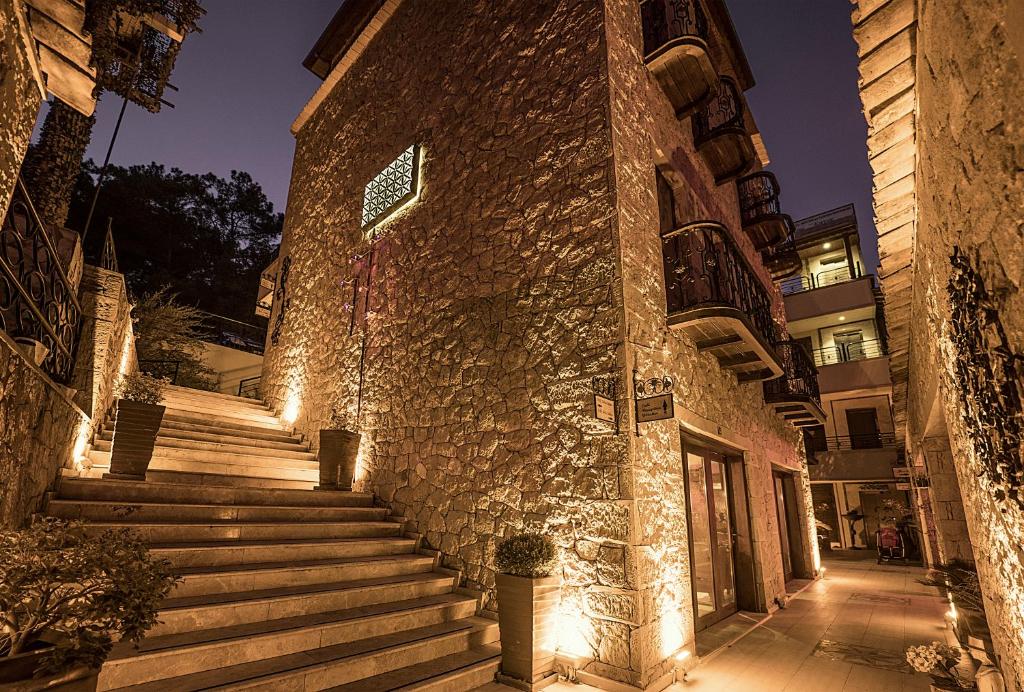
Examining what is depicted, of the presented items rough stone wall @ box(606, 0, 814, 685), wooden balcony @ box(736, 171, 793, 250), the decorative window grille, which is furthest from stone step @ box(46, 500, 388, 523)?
wooden balcony @ box(736, 171, 793, 250)

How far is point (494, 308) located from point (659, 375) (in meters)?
1.98

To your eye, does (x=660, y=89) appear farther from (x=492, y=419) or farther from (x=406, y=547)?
(x=406, y=547)

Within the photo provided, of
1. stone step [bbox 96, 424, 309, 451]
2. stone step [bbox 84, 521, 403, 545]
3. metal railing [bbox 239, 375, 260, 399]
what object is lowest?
stone step [bbox 84, 521, 403, 545]

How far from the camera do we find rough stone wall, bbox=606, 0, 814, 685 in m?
4.14

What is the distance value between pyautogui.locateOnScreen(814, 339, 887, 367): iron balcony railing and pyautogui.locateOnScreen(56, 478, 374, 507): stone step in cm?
1741

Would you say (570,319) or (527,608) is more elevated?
(570,319)

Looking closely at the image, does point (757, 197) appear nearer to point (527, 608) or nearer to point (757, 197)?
point (757, 197)

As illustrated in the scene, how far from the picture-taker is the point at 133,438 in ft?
15.9

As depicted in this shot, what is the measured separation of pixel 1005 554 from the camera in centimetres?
214

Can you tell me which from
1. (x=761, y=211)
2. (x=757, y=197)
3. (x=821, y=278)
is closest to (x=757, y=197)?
(x=757, y=197)

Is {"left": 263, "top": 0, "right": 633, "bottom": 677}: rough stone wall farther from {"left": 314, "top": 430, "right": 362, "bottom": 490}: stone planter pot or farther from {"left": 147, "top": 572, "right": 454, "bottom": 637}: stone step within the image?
{"left": 147, "top": 572, "right": 454, "bottom": 637}: stone step

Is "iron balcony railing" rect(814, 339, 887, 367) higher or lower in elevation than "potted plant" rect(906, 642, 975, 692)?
higher

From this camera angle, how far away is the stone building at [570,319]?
429 cm

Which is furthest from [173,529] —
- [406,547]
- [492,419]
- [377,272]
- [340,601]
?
[377,272]
